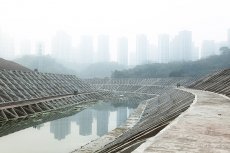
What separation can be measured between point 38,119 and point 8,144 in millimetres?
12345

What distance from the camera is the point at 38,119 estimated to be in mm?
38438

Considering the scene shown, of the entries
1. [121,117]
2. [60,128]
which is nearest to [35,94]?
[121,117]

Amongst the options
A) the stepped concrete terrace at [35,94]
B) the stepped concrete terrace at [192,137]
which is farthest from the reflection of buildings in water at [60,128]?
the stepped concrete terrace at [192,137]

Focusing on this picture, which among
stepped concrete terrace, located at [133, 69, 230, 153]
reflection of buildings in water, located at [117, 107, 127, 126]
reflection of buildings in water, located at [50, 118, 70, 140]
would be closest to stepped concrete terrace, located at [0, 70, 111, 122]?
reflection of buildings in water, located at [50, 118, 70, 140]

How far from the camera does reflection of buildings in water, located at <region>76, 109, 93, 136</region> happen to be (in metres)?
34.2

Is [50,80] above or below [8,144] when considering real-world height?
above

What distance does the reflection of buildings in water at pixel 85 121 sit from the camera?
34162 millimetres

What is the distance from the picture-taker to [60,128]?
114 ft

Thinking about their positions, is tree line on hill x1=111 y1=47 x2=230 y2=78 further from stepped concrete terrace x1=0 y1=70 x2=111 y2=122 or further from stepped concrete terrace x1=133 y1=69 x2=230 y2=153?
stepped concrete terrace x1=133 y1=69 x2=230 y2=153

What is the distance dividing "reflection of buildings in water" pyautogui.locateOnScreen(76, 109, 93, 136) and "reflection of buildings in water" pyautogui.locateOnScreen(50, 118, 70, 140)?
151 centimetres

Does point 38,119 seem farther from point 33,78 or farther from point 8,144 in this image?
point 33,78

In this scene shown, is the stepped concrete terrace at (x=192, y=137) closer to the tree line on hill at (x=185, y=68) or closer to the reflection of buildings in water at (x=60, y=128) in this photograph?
the reflection of buildings in water at (x=60, y=128)

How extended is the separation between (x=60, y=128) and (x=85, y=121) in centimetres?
752

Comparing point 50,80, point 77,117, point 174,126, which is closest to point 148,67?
point 50,80
